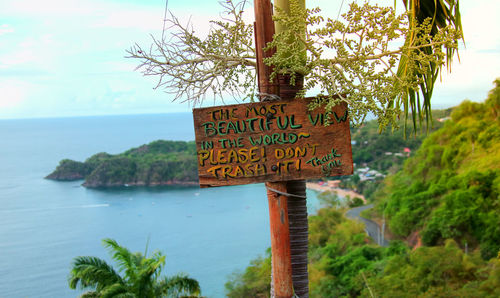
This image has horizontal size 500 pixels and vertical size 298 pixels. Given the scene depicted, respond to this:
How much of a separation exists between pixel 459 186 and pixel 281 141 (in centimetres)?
1293

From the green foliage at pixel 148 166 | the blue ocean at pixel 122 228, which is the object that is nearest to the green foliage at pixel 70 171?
the blue ocean at pixel 122 228

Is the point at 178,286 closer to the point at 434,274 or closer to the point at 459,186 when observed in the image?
the point at 434,274

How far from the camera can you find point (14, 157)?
2562 inches

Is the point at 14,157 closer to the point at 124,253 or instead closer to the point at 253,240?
the point at 253,240

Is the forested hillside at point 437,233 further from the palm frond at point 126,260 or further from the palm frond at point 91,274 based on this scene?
the palm frond at point 91,274

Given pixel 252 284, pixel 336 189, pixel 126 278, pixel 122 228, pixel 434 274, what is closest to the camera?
pixel 126 278

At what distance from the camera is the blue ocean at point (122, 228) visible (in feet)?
87.9

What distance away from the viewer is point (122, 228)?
3500cm

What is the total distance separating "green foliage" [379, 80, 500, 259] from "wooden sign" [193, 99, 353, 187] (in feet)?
34.7

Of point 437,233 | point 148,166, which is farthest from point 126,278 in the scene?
point 148,166

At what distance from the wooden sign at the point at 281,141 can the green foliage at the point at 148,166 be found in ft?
128

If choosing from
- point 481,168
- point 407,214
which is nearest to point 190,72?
point 481,168

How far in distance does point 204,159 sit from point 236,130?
0.16 metres

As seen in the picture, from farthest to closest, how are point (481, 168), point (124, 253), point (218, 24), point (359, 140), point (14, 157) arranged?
point (14, 157), point (359, 140), point (481, 168), point (124, 253), point (218, 24)
